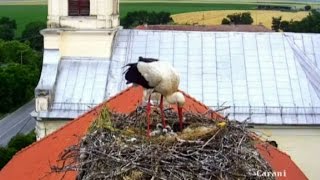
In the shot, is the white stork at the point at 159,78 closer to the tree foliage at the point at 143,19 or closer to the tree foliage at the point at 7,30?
the tree foliage at the point at 7,30

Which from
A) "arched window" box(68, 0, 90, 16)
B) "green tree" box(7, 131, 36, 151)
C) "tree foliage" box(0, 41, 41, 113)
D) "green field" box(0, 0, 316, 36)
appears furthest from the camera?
"green field" box(0, 0, 316, 36)

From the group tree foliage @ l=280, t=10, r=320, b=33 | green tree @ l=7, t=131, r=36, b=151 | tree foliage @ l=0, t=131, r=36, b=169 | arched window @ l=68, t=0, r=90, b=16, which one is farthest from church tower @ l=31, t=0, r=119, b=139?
tree foliage @ l=280, t=10, r=320, b=33

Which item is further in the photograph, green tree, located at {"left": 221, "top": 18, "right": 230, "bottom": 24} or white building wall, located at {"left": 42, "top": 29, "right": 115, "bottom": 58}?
green tree, located at {"left": 221, "top": 18, "right": 230, "bottom": 24}

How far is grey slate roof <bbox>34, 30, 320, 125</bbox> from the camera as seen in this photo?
1691cm

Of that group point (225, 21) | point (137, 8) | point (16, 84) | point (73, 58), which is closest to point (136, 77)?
point (73, 58)

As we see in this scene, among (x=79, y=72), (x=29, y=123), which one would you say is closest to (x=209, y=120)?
(x=79, y=72)

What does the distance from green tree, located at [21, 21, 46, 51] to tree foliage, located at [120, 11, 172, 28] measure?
6.83 meters

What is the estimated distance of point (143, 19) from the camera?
60.7m

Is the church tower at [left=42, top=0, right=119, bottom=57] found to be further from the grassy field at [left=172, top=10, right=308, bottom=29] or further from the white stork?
the grassy field at [left=172, top=10, right=308, bottom=29]

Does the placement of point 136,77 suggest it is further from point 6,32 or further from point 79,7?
point 6,32

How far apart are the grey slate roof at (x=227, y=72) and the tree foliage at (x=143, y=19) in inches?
1608

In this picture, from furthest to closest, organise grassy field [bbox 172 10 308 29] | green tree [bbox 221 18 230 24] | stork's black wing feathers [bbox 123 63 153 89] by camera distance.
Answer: grassy field [bbox 172 10 308 29]
green tree [bbox 221 18 230 24]
stork's black wing feathers [bbox 123 63 153 89]

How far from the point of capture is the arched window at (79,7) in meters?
18.0

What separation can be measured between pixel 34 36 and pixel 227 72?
128 feet
